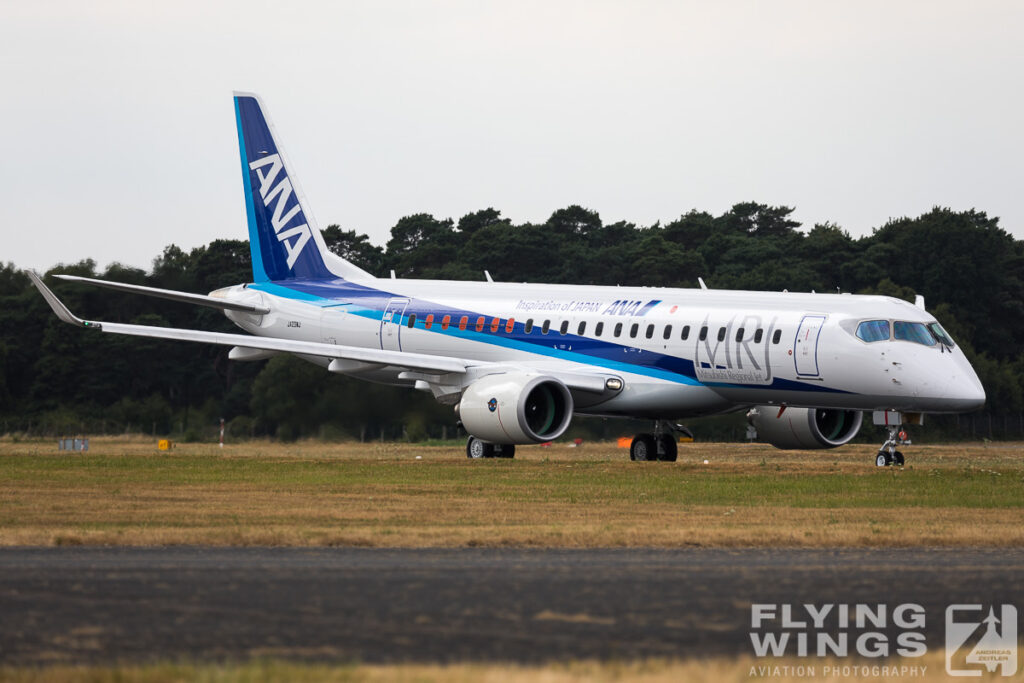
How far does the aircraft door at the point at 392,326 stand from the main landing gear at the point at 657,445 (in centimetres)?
649

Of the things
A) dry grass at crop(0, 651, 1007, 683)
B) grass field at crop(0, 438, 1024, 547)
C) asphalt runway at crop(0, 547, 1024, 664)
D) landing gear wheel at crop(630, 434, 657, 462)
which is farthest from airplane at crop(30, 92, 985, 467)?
dry grass at crop(0, 651, 1007, 683)

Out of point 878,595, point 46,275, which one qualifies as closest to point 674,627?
point 878,595

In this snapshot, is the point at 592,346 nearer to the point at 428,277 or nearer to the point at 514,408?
the point at 514,408

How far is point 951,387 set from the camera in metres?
32.3

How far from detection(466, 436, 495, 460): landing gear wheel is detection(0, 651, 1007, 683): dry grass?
27.6 meters

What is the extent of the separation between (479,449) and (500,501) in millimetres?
13762

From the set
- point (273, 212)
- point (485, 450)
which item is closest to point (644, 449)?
point (485, 450)

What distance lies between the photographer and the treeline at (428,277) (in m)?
45.2

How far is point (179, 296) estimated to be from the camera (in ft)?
132

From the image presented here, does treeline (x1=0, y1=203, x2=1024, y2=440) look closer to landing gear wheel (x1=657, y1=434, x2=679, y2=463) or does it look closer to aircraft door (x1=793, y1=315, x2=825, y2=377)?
landing gear wheel (x1=657, y1=434, x2=679, y2=463)

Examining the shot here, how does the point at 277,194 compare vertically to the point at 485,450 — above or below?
above

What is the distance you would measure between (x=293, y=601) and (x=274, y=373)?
33.5m

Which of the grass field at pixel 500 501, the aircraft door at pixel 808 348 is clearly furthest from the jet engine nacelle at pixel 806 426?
the aircraft door at pixel 808 348

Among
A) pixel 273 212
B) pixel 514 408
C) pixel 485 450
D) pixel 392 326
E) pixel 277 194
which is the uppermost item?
pixel 277 194
